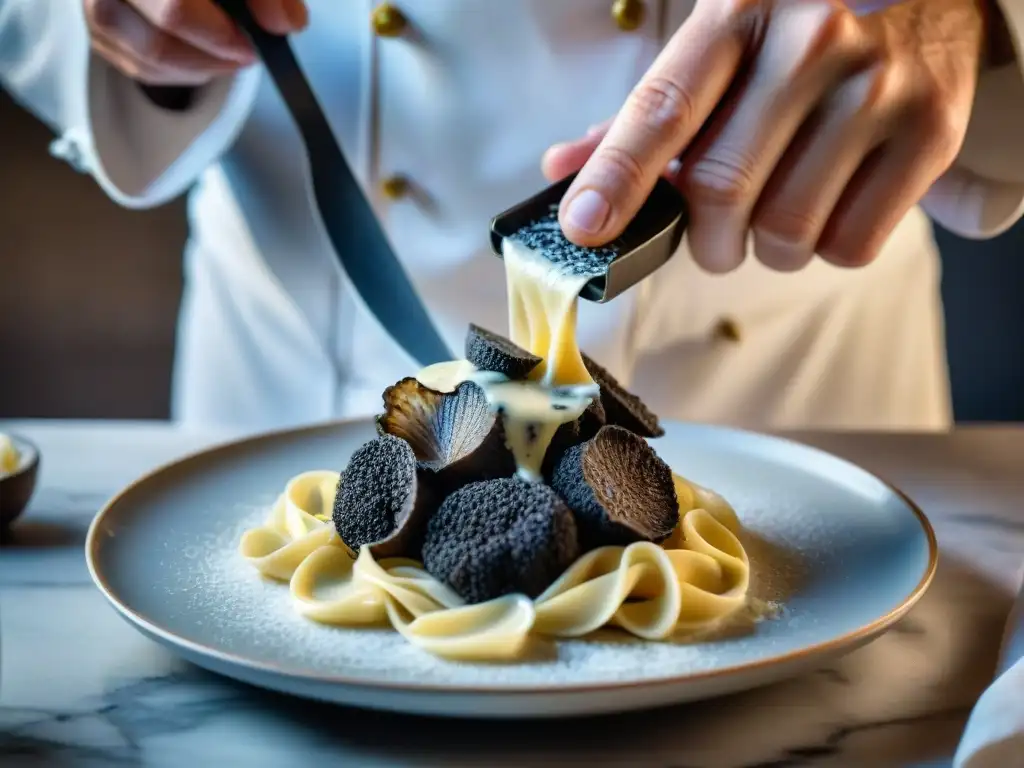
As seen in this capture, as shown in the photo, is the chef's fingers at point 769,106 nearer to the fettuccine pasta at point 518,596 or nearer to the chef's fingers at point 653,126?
the chef's fingers at point 653,126

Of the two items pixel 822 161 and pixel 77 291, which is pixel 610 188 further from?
pixel 77 291

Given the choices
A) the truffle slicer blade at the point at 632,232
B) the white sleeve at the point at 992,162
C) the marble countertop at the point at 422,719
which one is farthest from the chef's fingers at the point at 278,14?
the white sleeve at the point at 992,162

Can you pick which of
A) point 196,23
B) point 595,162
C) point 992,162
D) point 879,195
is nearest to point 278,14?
point 196,23

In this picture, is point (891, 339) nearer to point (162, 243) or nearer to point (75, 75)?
point (75, 75)

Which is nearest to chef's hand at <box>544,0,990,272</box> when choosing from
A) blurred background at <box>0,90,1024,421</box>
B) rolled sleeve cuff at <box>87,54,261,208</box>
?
rolled sleeve cuff at <box>87,54,261,208</box>

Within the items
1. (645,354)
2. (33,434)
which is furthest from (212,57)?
(645,354)

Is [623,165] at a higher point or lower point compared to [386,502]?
higher

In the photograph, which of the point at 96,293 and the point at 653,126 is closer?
the point at 653,126
